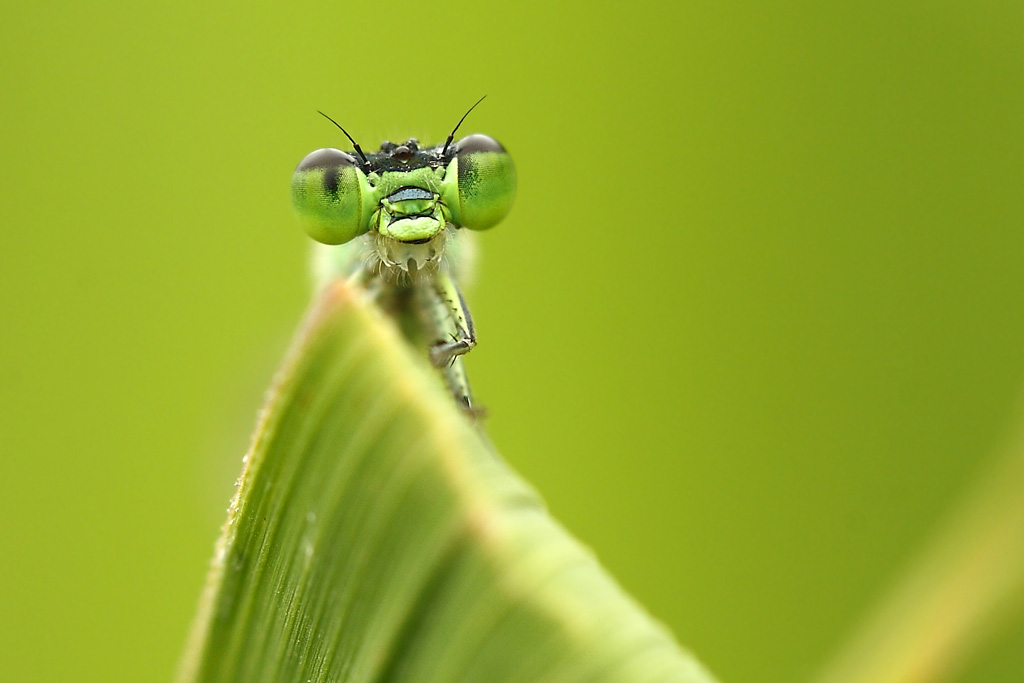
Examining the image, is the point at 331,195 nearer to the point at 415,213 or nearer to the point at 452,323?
the point at 415,213

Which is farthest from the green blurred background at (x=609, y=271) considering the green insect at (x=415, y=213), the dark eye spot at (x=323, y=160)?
the dark eye spot at (x=323, y=160)

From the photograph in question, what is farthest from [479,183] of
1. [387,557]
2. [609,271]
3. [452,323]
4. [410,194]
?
[609,271]

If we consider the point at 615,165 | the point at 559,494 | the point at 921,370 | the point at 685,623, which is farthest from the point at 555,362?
the point at 921,370

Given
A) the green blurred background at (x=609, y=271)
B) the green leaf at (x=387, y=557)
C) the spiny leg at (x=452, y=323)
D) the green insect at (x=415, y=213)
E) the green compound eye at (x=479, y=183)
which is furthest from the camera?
the green blurred background at (x=609, y=271)

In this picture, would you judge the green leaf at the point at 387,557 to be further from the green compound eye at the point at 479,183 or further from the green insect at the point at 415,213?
the green compound eye at the point at 479,183

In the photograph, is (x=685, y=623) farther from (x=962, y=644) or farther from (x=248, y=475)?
(x=248, y=475)

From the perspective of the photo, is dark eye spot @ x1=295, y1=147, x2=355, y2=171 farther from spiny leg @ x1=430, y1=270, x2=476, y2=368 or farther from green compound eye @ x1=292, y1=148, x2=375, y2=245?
spiny leg @ x1=430, y1=270, x2=476, y2=368

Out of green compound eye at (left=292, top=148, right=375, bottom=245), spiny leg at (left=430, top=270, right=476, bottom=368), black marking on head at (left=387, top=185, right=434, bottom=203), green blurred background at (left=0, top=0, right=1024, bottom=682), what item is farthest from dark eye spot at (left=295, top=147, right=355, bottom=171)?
green blurred background at (left=0, top=0, right=1024, bottom=682)
